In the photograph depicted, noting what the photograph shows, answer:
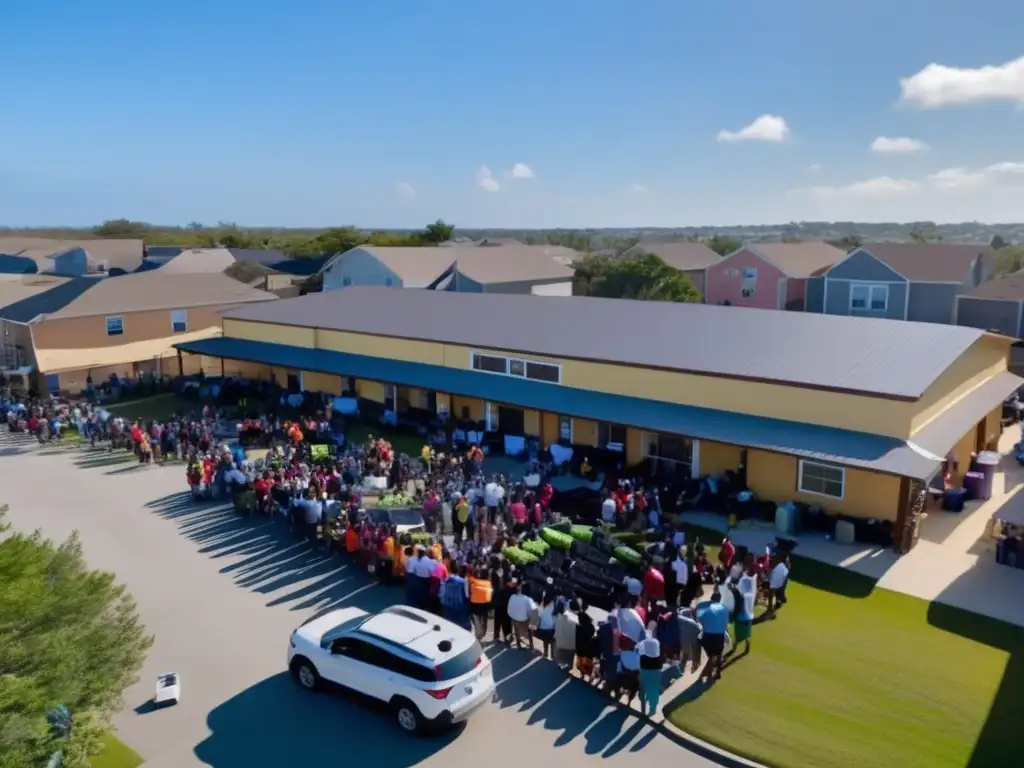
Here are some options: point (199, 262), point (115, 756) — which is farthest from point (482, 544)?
point (199, 262)

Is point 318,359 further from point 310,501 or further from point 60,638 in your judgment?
point 60,638

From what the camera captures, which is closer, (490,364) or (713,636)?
(713,636)

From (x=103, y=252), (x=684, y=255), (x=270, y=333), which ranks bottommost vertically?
(x=270, y=333)

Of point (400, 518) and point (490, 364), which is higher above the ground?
point (490, 364)

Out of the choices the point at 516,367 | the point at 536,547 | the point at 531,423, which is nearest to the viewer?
the point at 536,547

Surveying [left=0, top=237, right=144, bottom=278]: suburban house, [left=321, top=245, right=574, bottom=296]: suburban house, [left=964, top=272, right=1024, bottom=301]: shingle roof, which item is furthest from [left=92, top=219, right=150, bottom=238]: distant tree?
[left=964, top=272, right=1024, bottom=301]: shingle roof

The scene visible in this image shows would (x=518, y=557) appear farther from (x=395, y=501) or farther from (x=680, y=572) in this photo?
(x=395, y=501)

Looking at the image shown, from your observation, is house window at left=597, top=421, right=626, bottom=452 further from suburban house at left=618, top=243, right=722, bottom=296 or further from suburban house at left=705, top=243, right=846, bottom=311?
suburban house at left=618, top=243, right=722, bottom=296

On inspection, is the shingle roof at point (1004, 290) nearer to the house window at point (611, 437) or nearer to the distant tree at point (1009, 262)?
the house window at point (611, 437)
